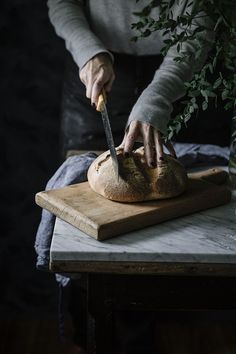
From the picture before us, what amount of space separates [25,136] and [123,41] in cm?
55

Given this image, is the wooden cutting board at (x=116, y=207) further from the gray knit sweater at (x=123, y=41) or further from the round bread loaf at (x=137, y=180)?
the gray knit sweater at (x=123, y=41)

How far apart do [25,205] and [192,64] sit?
0.94 m

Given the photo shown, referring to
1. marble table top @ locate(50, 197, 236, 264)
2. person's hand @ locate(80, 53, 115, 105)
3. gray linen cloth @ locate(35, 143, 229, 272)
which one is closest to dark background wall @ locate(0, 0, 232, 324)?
gray linen cloth @ locate(35, 143, 229, 272)

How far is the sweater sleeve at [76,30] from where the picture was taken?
1.53 metres

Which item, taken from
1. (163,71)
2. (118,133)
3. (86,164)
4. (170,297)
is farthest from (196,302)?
(118,133)

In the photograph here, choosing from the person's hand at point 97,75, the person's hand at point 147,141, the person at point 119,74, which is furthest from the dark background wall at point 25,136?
the person's hand at point 147,141

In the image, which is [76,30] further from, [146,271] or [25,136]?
[146,271]

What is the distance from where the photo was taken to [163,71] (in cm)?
149

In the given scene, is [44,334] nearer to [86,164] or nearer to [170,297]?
[86,164]

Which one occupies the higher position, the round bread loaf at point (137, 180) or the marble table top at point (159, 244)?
the round bread loaf at point (137, 180)

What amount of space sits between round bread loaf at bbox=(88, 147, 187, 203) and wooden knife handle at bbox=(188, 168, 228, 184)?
0.31 feet

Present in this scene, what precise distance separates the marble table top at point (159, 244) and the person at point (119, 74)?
0.16 m

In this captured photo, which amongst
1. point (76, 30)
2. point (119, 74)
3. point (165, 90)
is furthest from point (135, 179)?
point (119, 74)

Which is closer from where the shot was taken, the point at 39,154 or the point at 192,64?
the point at 192,64
